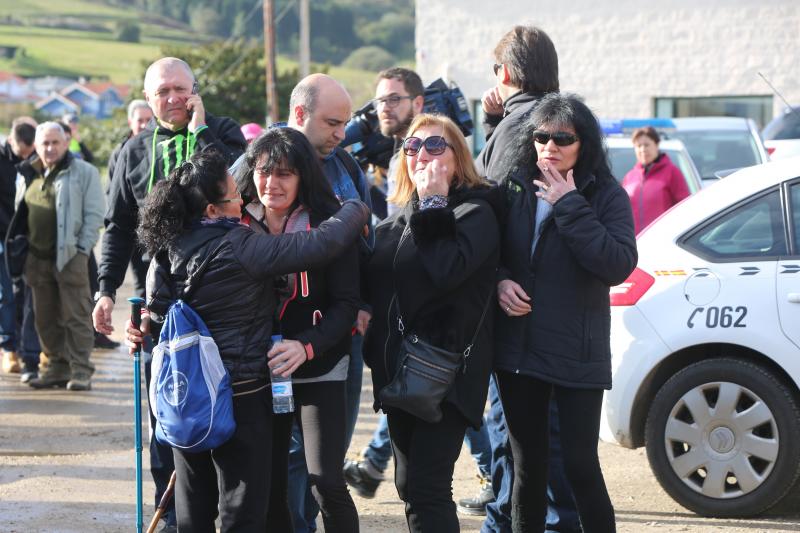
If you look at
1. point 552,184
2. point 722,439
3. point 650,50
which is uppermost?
point 650,50

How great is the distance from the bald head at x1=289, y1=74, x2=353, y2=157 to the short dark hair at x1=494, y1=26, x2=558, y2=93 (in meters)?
0.72

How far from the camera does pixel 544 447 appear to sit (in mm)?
4562

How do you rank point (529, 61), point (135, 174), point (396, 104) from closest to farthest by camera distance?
point (529, 61) → point (135, 174) → point (396, 104)

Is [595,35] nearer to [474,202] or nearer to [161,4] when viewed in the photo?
[474,202]

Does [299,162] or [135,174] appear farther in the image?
[135,174]

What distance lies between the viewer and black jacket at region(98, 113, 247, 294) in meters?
5.30

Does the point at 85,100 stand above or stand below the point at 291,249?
above

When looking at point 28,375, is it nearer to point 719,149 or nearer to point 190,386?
point 190,386

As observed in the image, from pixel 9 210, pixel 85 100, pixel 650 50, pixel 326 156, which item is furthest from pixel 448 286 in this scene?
pixel 85 100

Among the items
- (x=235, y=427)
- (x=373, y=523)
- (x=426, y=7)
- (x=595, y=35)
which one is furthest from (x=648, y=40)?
(x=235, y=427)

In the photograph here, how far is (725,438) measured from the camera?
5.85 m

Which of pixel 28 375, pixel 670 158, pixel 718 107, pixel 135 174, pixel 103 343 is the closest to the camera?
pixel 135 174

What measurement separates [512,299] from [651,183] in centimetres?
629

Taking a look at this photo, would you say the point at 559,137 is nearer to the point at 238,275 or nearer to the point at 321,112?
the point at 321,112
